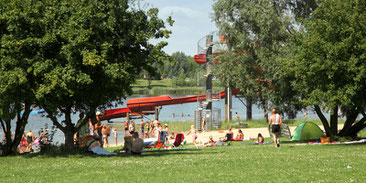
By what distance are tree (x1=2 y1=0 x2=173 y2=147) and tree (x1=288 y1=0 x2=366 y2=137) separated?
6428mm

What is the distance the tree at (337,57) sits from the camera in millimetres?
16719

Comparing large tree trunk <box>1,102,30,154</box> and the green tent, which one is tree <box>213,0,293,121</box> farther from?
large tree trunk <box>1,102,30,154</box>

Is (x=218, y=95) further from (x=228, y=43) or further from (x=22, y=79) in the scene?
(x=22, y=79)

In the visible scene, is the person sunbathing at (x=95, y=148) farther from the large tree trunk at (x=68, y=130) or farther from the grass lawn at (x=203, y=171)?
the grass lawn at (x=203, y=171)

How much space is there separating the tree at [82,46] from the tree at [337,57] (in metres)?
6.43

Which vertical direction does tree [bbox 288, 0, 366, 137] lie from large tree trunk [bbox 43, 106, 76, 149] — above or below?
above

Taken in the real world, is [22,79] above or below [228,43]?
below

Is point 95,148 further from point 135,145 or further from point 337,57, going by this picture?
point 337,57

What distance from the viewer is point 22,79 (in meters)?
13.6

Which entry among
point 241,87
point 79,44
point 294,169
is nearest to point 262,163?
point 294,169

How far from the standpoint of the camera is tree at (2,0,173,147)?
14047 millimetres

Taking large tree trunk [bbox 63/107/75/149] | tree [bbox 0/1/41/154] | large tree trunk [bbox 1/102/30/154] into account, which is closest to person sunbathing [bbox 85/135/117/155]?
large tree trunk [bbox 63/107/75/149]

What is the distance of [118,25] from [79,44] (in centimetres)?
189

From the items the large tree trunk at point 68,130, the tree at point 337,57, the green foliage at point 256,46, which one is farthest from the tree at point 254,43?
the large tree trunk at point 68,130
